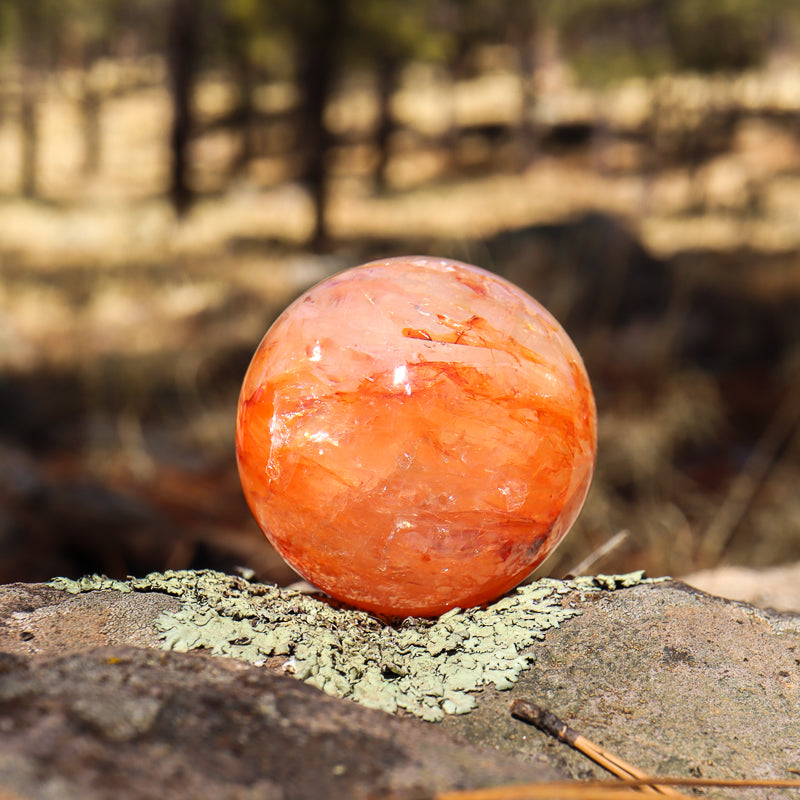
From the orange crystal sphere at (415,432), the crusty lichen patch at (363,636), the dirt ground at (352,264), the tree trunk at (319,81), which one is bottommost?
the dirt ground at (352,264)

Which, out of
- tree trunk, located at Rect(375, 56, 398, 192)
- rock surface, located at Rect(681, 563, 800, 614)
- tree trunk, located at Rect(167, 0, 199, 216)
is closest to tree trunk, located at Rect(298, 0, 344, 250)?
tree trunk, located at Rect(167, 0, 199, 216)

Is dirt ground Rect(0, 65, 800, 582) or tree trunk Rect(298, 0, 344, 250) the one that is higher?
tree trunk Rect(298, 0, 344, 250)

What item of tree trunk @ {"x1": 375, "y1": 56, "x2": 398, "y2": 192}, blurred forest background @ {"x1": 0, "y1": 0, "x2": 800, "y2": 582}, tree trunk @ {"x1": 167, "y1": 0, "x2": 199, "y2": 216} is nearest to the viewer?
blurred forest background @ {"x1": 0, "y1": 0, "x2": 800, "y2": 582}

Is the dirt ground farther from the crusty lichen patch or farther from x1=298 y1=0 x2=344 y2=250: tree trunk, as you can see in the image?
the crusty lichen patch

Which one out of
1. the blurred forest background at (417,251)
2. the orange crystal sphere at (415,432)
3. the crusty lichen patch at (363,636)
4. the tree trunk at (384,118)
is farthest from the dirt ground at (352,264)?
the tree trunk at (384,118)

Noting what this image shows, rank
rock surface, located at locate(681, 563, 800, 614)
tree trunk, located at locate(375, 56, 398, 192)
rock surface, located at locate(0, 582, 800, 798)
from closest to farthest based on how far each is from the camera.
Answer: rock surface, located at locate(0, 582, 800, 798) → rock surface, located at locate(681, 563, 800, 614) → tree trunk, located at locate(375, 56, 398, 192)

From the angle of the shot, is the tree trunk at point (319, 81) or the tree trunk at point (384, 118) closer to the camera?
the tree trunk at point (319, 81)

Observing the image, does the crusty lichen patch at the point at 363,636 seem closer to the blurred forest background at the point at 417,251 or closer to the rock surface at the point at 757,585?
the rock surface at the point at 757,585

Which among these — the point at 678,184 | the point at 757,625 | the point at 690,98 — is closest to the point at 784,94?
the point at 678,184
